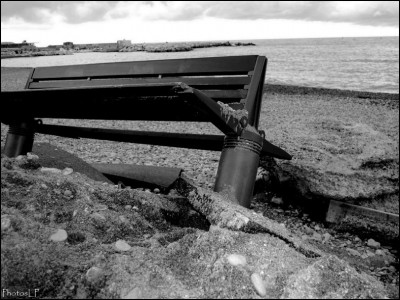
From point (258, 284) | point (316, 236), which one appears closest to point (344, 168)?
point (316, 236)

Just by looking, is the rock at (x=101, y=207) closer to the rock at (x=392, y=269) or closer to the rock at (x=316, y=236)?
the rock at (x=316, y=236)

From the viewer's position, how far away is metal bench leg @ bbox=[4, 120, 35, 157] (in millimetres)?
3381

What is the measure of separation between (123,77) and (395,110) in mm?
9726

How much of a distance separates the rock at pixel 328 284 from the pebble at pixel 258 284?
0.24 ft

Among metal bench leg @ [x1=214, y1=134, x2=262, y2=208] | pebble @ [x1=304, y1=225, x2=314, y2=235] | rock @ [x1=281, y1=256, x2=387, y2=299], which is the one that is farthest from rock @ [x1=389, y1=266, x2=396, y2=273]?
rock @ [x1=281, y1=256, x2=387, y2=299]

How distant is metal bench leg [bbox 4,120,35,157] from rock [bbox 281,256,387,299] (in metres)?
2.84

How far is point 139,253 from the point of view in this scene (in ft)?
5.48

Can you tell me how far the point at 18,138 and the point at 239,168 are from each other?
2152 millimetres

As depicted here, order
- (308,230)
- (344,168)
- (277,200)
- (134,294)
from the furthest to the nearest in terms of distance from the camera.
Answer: (277,200) < (344,168) < (308,230) < (134,294)

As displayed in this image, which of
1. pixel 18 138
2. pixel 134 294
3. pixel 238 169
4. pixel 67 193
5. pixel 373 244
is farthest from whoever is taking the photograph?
pixel 373 244

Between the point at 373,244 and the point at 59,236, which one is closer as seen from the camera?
the point at 59,236

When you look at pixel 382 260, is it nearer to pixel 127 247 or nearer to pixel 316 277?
pixel 316 277

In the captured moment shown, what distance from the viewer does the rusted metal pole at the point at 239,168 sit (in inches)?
101

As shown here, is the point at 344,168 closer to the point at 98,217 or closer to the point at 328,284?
the point at 328,284
